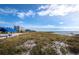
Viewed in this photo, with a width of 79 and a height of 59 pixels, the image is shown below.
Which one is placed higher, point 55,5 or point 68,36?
point 55,5

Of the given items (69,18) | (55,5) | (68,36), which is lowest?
(68,36)

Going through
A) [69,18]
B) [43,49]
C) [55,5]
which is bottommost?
[43,49]

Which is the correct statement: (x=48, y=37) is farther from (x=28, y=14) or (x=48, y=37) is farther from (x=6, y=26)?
(x=6, y=26)

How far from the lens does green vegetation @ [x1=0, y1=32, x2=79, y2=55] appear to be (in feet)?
7.07

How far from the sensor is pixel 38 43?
218cm

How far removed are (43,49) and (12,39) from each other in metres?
0.36

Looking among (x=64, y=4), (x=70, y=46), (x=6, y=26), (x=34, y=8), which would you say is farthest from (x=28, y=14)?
(x=70, y=46)

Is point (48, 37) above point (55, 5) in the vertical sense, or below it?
below

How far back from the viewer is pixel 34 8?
2.19 metres

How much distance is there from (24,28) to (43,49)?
0.31m

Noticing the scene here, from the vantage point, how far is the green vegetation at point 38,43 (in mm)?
2154
